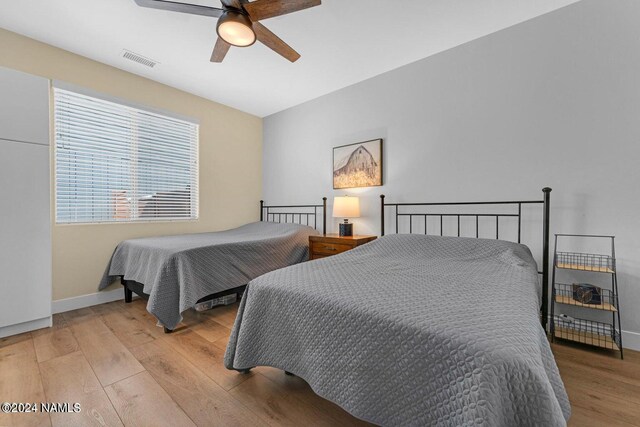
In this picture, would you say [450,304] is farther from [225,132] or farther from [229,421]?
[225,132]

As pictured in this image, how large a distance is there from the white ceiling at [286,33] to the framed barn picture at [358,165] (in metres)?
0.79

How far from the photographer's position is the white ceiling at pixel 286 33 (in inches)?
79.6

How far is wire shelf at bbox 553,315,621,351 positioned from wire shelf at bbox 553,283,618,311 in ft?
0.66

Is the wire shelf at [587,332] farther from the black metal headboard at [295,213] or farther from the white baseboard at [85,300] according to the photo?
the white baseboard at [85,300]

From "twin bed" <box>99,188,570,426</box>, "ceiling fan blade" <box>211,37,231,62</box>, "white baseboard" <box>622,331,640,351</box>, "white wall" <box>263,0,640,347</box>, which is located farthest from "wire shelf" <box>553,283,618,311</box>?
"ceiling fan blade" <box>211,37,231,62</box>

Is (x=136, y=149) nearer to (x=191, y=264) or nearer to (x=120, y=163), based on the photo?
(x=120, y=163)

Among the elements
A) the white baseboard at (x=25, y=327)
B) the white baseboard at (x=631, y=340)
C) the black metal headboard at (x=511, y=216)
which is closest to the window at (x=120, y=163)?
the white baseboard at (x=25, y=327)

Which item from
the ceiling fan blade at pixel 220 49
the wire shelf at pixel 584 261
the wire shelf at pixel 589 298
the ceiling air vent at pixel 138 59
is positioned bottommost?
the wire shelf at pixel 589 298

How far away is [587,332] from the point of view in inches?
77.7

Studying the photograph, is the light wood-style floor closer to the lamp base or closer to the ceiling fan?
the lamp base

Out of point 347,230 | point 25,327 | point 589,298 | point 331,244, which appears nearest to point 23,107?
point 25,327

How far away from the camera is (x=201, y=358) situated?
1761 mm

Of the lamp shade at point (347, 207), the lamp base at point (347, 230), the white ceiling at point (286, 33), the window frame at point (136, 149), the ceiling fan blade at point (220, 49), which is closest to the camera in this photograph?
the ceiling fan blade at point (220, 49)

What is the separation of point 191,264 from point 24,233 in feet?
3.93
